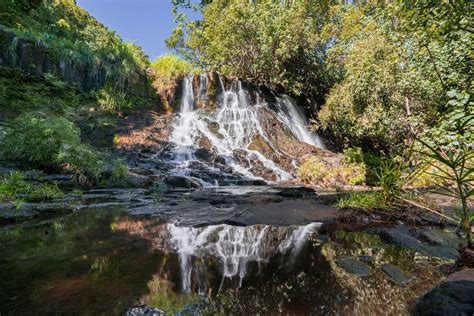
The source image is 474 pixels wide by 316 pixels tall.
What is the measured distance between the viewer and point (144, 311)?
1893mm

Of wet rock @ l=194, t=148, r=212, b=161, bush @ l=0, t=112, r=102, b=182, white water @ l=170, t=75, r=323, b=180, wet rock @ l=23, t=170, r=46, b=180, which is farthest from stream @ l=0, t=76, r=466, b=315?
white water @ l=170, t=75, r=323, b=180

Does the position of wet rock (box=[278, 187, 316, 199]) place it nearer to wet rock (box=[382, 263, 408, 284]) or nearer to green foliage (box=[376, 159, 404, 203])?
green foliage (box=[376, 159, 404, 203])

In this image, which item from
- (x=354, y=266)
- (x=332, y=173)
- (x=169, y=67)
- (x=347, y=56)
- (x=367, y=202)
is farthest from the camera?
(x=169, y=67)

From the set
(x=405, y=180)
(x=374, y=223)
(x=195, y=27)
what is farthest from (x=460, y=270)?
(x=195, y=27)

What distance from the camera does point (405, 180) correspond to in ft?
16.7

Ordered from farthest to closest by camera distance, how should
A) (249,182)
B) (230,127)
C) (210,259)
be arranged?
(230,127) → (249,182) → (210,259)

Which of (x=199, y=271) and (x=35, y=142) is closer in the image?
(x=199, y=271)

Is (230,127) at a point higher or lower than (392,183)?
higher

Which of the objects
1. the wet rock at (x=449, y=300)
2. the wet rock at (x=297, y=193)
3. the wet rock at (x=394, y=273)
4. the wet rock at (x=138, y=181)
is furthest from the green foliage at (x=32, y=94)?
the wet rock at (x=449, y=300)

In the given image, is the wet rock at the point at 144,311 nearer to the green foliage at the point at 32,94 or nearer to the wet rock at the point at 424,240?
the wet rock at the point at 424,240

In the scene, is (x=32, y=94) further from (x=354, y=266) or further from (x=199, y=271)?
(x=354, y=266)

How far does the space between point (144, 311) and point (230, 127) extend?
15950mm

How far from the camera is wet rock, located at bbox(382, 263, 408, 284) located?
8.00 feet

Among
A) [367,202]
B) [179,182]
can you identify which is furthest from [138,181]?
Result: [367,202]
